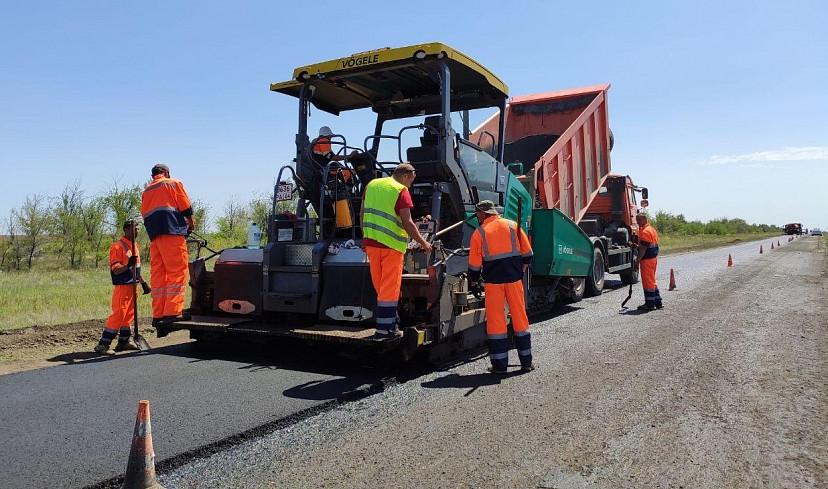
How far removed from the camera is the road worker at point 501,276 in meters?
4.92

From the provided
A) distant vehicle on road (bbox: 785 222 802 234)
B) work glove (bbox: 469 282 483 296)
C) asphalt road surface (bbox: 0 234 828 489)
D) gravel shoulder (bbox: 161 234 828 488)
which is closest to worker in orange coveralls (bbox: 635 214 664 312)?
asphalt road surface (bbox: 0 234 828 489)

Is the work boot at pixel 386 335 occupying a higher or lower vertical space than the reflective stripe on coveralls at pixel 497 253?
lower

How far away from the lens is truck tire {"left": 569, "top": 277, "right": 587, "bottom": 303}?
9.07m

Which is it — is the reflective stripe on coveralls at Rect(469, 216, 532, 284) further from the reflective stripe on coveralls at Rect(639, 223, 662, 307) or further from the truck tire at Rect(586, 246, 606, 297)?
the truck tire at Rect(586, 246, 606, 297)

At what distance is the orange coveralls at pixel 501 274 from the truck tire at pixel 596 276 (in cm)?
511

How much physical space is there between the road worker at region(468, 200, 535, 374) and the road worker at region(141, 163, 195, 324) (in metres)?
2.94

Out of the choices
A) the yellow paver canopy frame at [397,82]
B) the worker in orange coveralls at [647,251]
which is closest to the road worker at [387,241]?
the yellow paver canopy frame at [397,82]

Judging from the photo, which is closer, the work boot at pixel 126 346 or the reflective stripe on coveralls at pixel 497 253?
the reflective stripe on coveralls at pixel 497 253

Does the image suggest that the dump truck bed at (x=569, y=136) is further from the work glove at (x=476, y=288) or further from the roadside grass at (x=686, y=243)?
the roadside grass at (x=686, y=243)

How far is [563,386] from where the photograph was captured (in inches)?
174

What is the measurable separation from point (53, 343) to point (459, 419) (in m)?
5.54

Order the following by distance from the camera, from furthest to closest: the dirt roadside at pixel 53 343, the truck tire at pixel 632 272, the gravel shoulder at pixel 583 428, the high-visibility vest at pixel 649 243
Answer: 1. the truck tire at pixel 632 272
2. the high-visibility vest at pixel 649 243
3. the dirt roadside at pixel 53 343
4. the gravel shoulder at pixel 583 428

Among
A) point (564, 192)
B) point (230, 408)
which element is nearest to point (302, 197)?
point (230, 408)

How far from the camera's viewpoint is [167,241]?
224 inches
